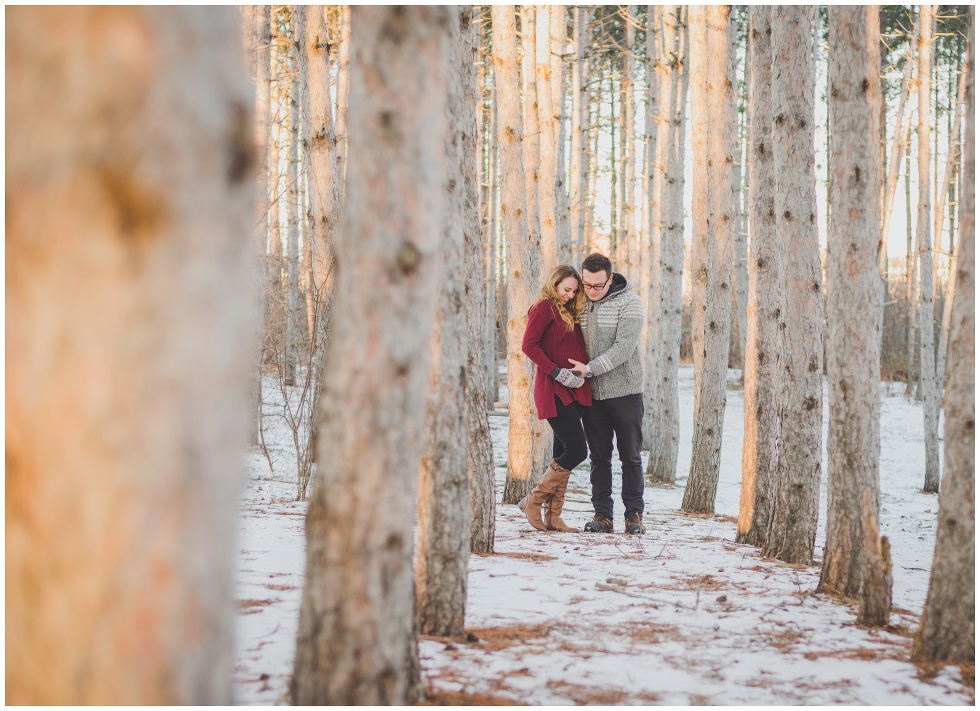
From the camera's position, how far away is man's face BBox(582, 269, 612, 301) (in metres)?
5.48

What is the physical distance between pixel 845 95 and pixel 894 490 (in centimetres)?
854

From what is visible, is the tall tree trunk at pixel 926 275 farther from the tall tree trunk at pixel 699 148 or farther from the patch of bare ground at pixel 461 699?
the patch of bare ground at pixel 461 699

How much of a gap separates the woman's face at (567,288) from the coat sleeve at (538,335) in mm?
→ 113

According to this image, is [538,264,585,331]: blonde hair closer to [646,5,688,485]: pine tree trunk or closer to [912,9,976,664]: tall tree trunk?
[912,9,976,664]: tall tree trunk

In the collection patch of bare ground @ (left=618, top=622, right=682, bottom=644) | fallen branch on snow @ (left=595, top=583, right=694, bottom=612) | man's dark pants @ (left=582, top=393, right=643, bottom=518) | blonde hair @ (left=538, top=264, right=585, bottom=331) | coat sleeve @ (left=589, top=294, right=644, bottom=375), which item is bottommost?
fallen branch on snow @ (left=595, top=583, right=694, bottom=612)

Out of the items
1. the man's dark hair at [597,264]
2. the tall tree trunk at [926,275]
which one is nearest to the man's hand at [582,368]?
the man's dark hair at [597,264]

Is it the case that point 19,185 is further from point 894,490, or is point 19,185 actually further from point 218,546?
point 894,490

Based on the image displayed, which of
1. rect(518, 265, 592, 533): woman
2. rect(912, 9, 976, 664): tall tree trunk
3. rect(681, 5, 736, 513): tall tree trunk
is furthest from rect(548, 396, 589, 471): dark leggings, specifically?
rect(912, 9, 976, 664): tall tree trunk

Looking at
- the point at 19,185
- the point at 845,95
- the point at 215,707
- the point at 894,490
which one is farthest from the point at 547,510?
the point at 894,490

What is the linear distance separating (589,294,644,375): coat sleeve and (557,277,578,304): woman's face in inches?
15.5

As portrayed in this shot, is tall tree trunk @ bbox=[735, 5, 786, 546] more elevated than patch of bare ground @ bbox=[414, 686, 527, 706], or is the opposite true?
tall tree trunk @ bbox=[735, 5, 786, 546]

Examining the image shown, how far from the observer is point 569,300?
564 centimetres

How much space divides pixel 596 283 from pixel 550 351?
0.56 metres

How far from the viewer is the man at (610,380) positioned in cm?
545
